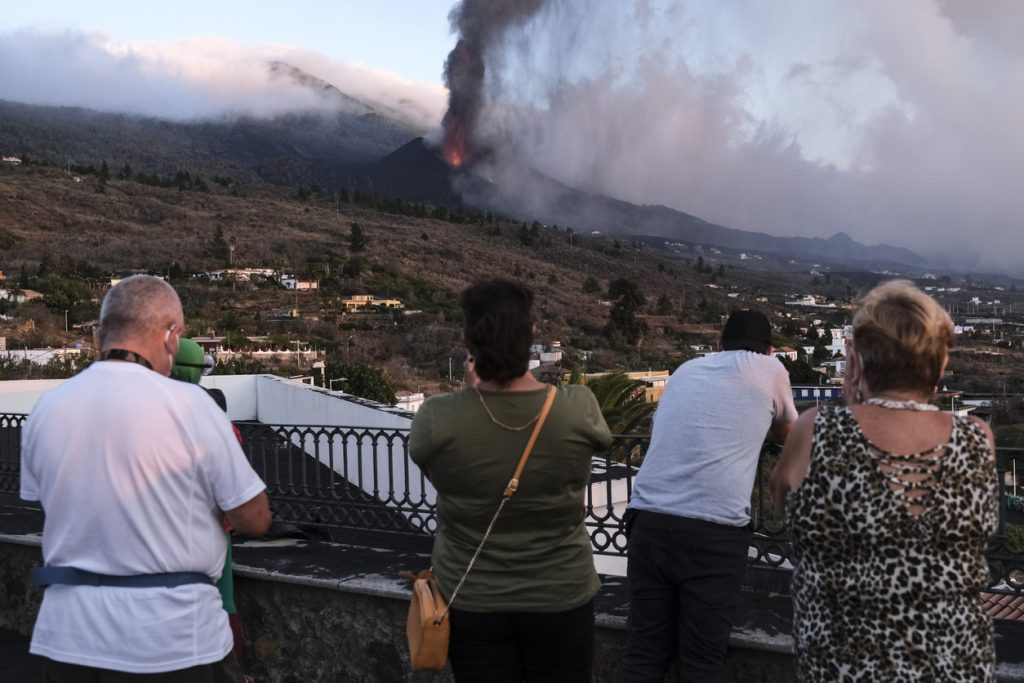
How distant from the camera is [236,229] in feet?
196

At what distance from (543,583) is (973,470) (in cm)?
103

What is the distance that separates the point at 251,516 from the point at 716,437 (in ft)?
4.15

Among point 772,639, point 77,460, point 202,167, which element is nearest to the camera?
point 77,460

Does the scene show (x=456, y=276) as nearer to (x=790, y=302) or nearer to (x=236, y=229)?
(x=236, y=229)

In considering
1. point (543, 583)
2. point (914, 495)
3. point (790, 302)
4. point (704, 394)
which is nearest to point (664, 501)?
point (704, 394)

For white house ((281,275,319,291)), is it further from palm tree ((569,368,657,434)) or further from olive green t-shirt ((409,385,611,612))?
olive green t-shirt ((409,385,611,612))

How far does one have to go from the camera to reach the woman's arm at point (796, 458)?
6.19 ft

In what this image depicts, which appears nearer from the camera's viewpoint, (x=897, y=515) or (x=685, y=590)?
(x=897, y=515)

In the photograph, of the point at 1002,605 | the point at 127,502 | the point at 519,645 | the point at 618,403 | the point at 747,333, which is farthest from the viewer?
the point at 618,403

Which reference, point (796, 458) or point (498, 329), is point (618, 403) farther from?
point (796, 458)

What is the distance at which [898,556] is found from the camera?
1807 millimetres

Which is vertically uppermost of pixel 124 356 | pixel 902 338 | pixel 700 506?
pixel 902 338

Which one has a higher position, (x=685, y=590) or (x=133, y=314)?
(x=133, y=314)

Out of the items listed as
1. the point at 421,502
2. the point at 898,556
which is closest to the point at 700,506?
the point at 898,556
